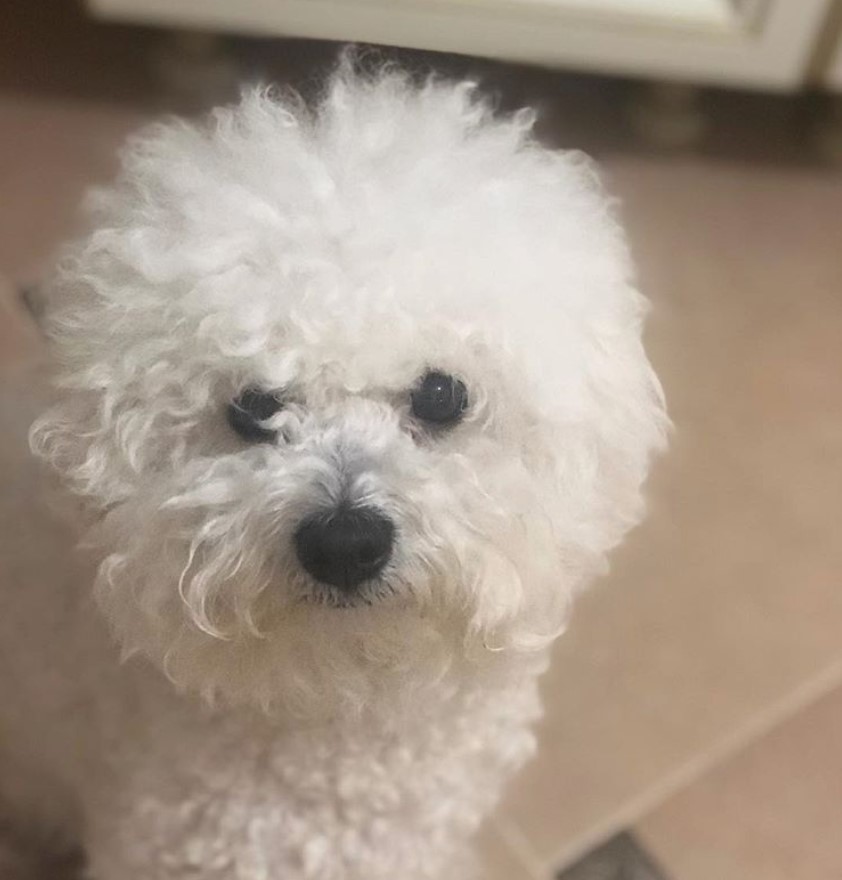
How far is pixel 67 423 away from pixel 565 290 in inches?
10.5

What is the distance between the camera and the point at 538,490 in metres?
0.67

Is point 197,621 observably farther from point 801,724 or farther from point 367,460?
point 801,724

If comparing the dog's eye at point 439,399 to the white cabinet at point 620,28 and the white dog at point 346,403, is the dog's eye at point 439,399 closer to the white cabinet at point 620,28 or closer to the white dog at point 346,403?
the white dog at point 346,403

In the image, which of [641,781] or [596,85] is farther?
[596,85]

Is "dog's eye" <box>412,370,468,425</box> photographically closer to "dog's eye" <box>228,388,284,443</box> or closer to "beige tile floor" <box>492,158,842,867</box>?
"dog's eye" <box>228,388,284,443</box>

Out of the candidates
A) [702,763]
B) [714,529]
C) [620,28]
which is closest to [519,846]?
[702,763]

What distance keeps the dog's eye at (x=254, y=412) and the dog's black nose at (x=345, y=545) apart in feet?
0.22

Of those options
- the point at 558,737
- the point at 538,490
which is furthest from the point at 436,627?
the point at 558,737

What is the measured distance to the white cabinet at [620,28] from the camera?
126cm

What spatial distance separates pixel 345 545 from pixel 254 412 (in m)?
0.09

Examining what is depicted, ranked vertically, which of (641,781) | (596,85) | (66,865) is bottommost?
(66,865)

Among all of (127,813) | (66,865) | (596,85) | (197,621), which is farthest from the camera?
(596,85)

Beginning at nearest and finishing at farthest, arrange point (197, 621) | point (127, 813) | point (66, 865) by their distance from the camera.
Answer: point (197, 621)
point (127, 813)
point (66, 865)

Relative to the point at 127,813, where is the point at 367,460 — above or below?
above
